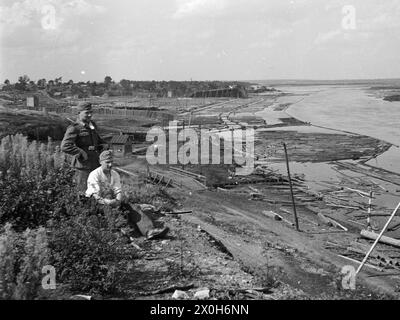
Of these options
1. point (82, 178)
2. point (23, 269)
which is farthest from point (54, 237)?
point (82, 178)

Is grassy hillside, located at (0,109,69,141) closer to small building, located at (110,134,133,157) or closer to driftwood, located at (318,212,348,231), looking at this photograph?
small building, located at (110,134,133,157)

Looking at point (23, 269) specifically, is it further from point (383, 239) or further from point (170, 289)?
point (383, 239)

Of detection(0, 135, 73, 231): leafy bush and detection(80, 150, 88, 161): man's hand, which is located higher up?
detection(80, 150, 88, 161): man's hand

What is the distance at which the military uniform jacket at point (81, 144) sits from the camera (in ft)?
25.8

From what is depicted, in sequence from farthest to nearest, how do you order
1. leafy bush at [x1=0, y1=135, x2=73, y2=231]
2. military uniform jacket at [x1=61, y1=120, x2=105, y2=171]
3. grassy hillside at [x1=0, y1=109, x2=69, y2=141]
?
grassy hillside at [x1=0, y1=109, x2=69, y2=141]
military uniform jacket at [x1=61, y1=120, x2=105, y2=171]
leafy bush at [x1=0, y1=135, x2=73, y2=231]

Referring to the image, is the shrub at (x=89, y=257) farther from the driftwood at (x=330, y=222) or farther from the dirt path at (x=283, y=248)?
the driftwood at (x=330, y=222)

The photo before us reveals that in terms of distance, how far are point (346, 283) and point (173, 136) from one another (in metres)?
29.5

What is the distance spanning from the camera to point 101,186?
7395 mm

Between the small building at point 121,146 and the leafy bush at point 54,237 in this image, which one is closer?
the leafy bush at point 54,237
